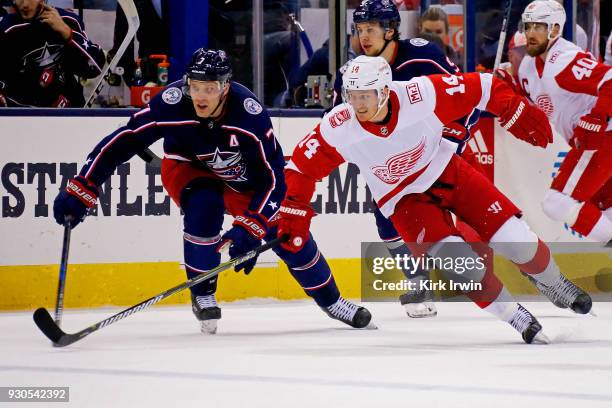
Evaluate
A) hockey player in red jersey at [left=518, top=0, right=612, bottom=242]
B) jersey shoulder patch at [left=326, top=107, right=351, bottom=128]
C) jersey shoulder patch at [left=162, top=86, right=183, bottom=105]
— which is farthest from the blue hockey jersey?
hockey player in red jersey at [left=518, top=0, right=612, bottom=242]

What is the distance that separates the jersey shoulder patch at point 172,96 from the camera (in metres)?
5.23

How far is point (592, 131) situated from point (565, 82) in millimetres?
285

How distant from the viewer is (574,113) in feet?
22.4

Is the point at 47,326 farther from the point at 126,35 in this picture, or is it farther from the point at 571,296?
the point at 126,35

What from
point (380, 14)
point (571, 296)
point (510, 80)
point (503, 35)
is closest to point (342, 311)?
point (571, 296)

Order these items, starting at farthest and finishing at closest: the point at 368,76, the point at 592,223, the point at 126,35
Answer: the point at 126,35 → the point at 592,223 → the point at 368,76

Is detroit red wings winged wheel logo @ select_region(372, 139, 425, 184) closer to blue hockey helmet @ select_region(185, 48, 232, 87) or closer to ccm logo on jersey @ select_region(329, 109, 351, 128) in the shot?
ccm logo on jersey @ select_region(329, 109, 351, 128)

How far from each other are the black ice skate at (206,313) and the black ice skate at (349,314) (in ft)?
1.50

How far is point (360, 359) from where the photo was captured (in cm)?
447

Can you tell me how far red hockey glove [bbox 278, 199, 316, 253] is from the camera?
4.96 metres

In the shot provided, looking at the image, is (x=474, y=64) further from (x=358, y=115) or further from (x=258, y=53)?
(x=358, y=115)

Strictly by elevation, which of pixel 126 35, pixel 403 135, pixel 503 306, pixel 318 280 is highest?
pixel 126 35

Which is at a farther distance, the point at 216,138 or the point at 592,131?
the point at 592,131

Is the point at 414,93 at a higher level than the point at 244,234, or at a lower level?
higher
